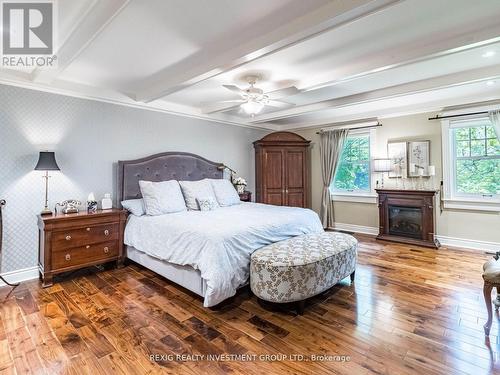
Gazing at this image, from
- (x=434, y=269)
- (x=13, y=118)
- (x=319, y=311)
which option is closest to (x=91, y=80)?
(x=13, y=118)

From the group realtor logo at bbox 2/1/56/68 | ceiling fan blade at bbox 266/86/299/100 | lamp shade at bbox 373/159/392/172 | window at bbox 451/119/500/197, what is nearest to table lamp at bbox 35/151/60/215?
realtor logo at bbox 2/1/56/68

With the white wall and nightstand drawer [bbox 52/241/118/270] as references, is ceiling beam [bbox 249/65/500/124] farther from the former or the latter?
nightstand drawer [bbox 52/241/118/270]

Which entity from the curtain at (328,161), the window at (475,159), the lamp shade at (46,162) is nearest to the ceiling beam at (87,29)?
the lamp shade at (46,162)

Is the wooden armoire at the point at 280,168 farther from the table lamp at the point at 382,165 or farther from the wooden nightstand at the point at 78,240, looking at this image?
the wooden nightstand at the point at 78,240

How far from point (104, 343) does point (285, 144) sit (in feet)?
15.7

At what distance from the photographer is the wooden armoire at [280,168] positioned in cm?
582

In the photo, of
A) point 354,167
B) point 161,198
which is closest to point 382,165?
point 354,167

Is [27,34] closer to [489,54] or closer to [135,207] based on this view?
[135,207]

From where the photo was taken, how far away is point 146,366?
1785 millimetres

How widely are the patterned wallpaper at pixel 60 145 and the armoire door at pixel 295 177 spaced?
246cm

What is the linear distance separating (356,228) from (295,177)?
169cm

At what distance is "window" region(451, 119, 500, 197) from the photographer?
4188mm

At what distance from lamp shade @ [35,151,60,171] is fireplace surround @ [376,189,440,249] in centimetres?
512

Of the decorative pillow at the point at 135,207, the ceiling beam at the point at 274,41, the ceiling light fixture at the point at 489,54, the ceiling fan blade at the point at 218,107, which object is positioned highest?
the ceiling fan blade at the point at 218,107
